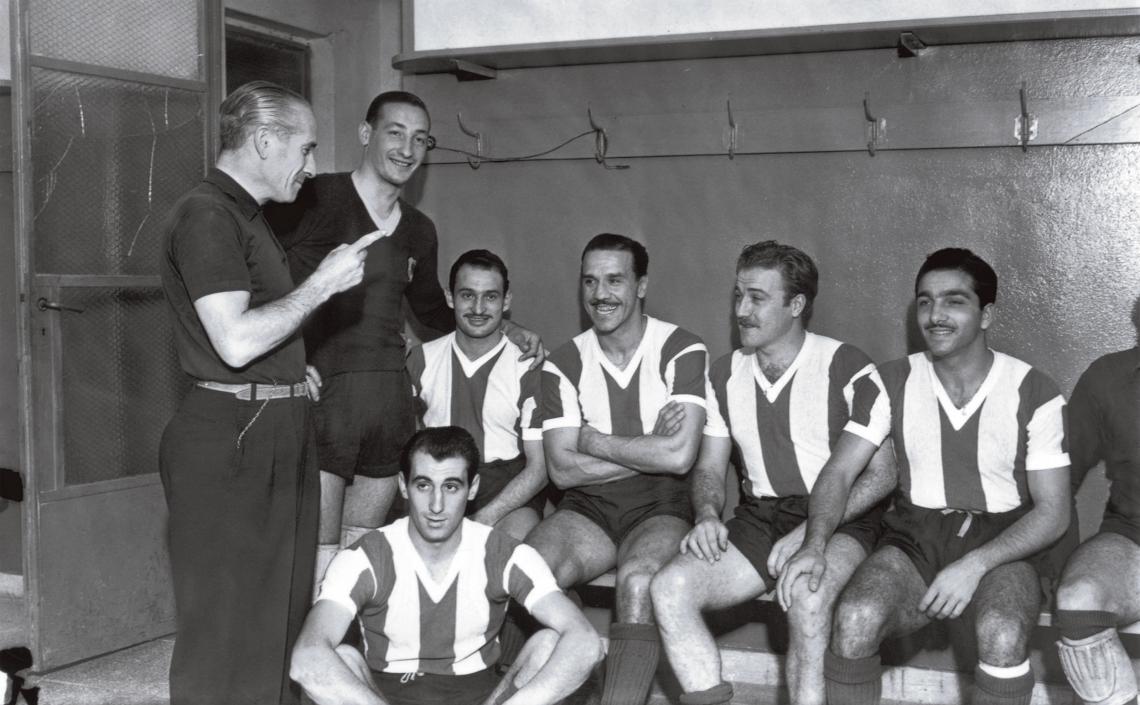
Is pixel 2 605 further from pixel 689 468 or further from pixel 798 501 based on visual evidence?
pixel 798 501

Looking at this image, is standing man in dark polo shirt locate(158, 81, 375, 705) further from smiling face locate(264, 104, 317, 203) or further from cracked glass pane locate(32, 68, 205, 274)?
cracked glass pane locate(32, 68, 205, 274)

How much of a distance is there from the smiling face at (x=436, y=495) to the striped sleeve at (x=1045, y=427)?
1.39 meters

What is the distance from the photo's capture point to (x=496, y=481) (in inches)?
137

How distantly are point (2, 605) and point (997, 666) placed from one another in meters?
3.52

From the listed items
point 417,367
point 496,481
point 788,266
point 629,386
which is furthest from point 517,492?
point 788,266

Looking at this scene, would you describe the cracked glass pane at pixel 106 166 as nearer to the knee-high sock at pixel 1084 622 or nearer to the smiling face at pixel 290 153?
the smiling face at pixel 290 153

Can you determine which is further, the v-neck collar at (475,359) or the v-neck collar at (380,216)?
the v-neck collar at (475,359)

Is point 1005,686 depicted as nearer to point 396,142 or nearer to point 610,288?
point 610,288

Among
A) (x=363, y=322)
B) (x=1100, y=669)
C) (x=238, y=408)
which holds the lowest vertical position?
(x=1100, y=669)

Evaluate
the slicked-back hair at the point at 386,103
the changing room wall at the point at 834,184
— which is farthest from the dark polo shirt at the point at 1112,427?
the slicked-back hair at the point at 386,103

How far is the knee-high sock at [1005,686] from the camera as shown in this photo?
2.60 metres

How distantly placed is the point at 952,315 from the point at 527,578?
49.9 inches

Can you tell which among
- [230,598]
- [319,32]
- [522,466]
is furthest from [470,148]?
[230,598]

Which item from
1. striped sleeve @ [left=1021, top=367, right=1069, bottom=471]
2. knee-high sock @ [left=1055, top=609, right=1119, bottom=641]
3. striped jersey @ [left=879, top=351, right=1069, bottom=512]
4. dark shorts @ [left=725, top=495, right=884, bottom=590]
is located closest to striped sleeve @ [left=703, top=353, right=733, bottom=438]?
dark shorts @ [left=725, top=495, right=884, bottom=590]
